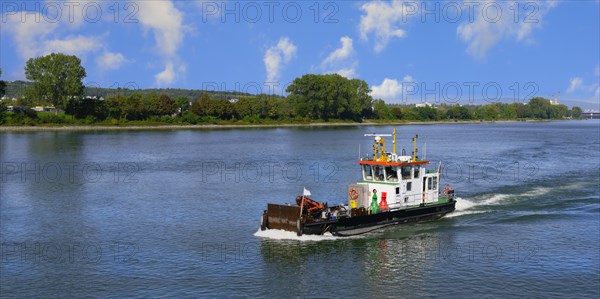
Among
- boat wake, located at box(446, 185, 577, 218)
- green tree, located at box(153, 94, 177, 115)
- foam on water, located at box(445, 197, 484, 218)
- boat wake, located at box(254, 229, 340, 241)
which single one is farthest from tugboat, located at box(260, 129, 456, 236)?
green tree, located at box(153, 94, 177, 115)

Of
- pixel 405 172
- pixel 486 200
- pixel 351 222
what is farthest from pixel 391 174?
pixel 486 200

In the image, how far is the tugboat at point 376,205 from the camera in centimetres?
3372

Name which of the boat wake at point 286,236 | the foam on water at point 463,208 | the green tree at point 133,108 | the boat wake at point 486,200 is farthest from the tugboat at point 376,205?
the green tree at point 133,108

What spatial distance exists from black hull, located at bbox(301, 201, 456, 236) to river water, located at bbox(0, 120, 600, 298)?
0.49 m

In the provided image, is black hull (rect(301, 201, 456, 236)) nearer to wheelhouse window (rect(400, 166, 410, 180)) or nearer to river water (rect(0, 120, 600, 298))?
river water (rect(0, 120, 600, 298))

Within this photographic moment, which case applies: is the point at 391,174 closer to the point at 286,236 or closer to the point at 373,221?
the point at 373,221

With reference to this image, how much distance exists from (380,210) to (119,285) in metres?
15.8

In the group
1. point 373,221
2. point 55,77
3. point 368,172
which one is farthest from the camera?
point 55,77

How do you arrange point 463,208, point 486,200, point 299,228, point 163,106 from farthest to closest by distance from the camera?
1. point 163,106
2. point 486,200
3. point 463,208
4. point 299,228

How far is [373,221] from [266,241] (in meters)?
6.46

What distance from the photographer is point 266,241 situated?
3378 cm

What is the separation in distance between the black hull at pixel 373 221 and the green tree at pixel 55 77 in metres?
145

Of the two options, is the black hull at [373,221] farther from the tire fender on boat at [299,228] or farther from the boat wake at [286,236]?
the boat wake at [286,236]

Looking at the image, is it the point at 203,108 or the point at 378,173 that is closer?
the point at 378,173
